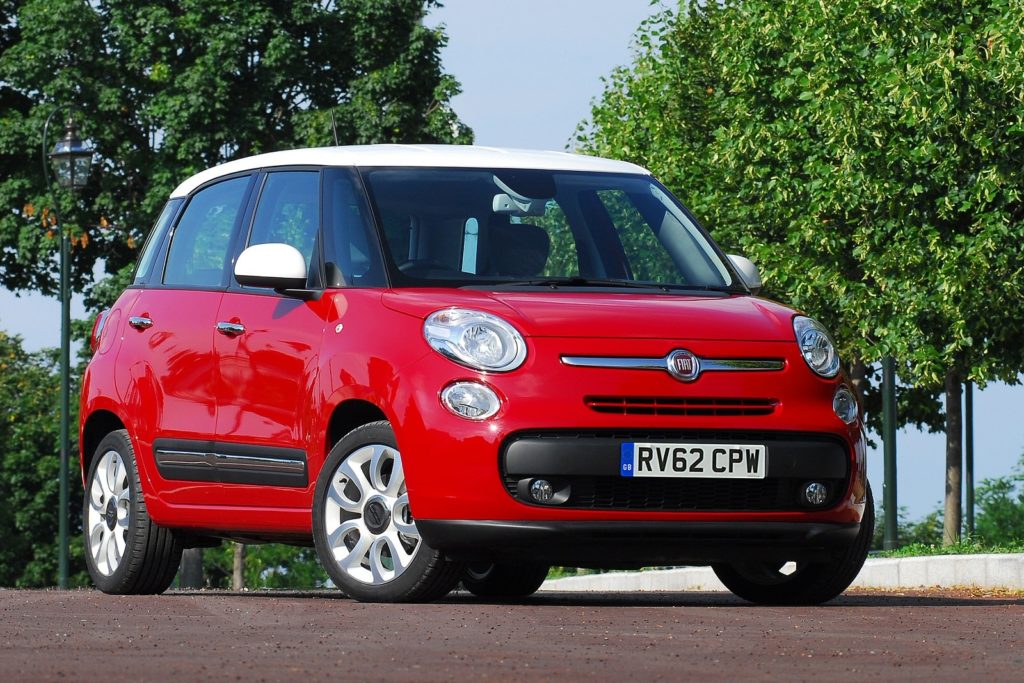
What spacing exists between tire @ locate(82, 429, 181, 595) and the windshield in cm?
206

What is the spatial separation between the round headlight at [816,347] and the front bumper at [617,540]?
63 centimetres

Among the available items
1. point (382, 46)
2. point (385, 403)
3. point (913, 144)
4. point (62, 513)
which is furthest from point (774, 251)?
point (385, 403)

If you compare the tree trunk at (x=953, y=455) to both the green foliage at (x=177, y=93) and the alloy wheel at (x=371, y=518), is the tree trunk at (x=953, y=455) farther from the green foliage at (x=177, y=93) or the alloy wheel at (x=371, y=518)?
the alloy wheel at (x=371, y=518)

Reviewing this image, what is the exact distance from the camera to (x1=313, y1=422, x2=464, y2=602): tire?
27.0 ft

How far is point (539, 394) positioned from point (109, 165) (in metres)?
31.4

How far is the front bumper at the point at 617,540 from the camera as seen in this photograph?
7.96m

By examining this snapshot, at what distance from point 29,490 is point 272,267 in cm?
4876

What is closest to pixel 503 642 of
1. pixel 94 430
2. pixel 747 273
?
pixel 747 273

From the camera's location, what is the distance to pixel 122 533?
1015cm

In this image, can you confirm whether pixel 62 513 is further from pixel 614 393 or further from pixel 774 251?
pixel 614 393

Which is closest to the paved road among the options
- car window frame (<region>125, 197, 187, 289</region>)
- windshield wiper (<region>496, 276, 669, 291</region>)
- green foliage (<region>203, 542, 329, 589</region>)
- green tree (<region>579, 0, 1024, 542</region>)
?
windshield wiper (<region>496, 276, 669, 291</region>)

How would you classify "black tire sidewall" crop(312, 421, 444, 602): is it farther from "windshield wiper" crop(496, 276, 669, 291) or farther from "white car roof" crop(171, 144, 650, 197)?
"white car roof" crop(171, 144, 650, 197)

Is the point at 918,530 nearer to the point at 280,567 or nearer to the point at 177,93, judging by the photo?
the point at 177,93

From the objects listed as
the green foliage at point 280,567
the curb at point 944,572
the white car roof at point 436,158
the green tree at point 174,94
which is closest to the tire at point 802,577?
the white car roof at point 436,158
